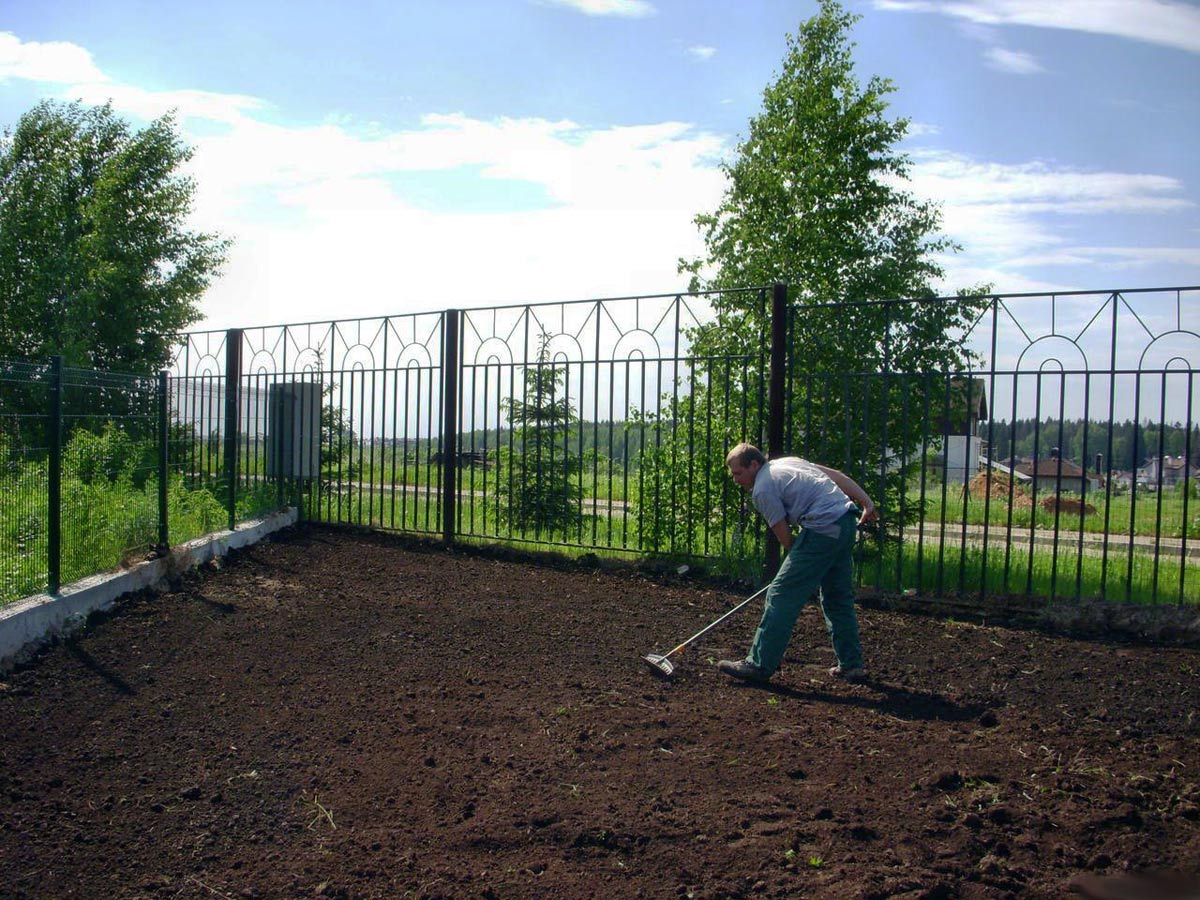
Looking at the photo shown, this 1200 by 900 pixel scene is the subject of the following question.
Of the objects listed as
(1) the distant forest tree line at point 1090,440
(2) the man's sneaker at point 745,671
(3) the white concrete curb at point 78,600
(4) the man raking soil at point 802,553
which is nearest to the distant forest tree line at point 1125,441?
(1) the distant forest tree line at point 1090,440

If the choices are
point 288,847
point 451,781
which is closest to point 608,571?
point 451,781

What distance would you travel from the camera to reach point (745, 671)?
5.32 m

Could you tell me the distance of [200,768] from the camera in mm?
4031

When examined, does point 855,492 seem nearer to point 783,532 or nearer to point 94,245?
point 783,532

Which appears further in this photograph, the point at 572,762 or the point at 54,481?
the point at 54,481

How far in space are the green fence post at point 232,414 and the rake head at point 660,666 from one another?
529cm

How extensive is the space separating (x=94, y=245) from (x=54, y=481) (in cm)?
1218

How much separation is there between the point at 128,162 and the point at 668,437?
44.4 feet

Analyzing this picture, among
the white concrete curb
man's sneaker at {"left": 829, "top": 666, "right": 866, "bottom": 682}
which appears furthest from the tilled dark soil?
the white concrete curb

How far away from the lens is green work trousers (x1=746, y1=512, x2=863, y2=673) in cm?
526

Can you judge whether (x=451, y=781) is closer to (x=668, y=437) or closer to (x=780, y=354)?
(x=780, y=354)

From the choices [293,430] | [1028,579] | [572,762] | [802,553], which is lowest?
[572,762]

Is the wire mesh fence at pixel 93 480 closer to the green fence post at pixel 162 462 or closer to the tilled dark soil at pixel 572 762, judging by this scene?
the green fence post at pixel 162 462

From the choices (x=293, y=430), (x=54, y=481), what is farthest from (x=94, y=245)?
(x=54, y=481)
